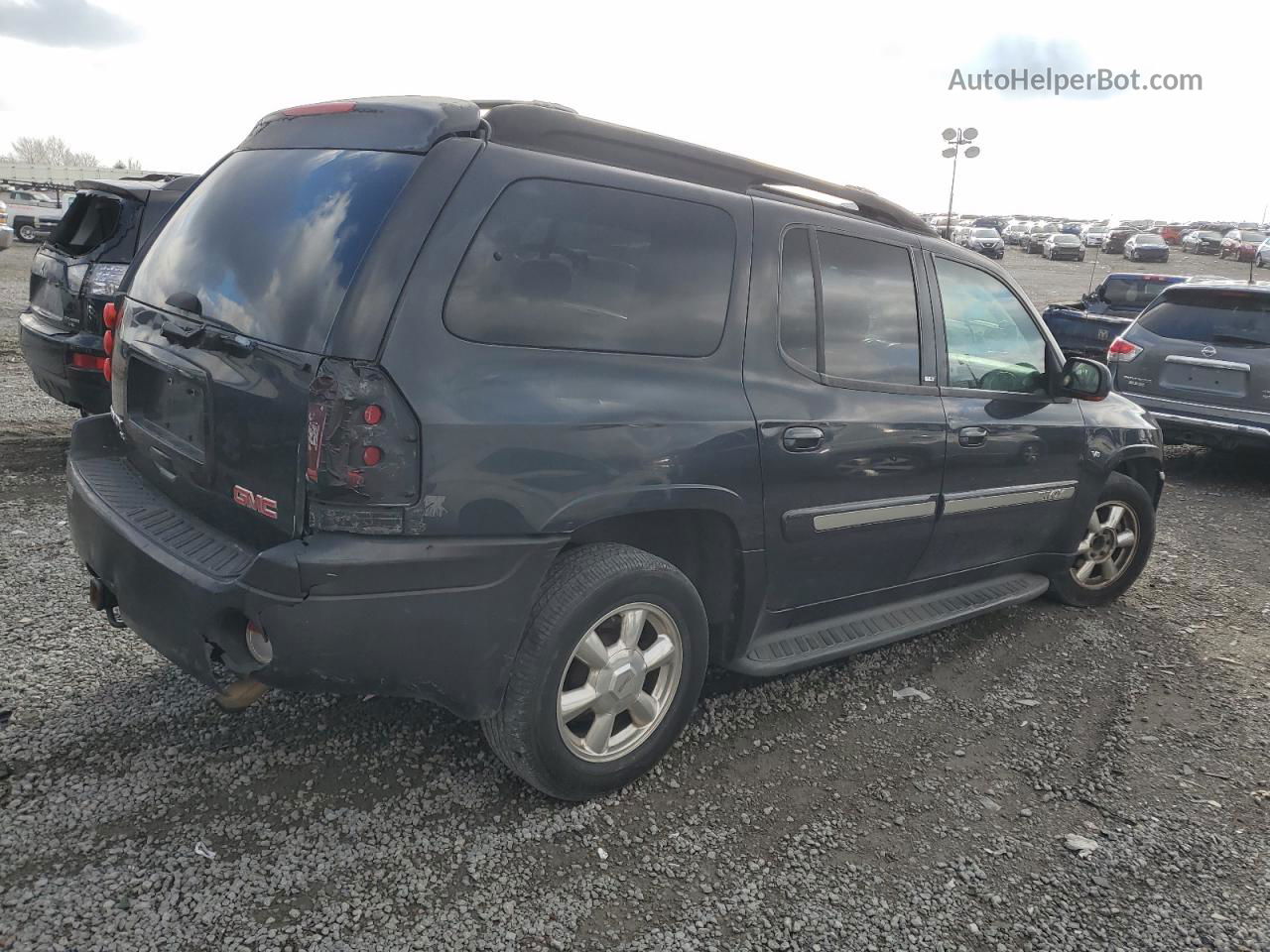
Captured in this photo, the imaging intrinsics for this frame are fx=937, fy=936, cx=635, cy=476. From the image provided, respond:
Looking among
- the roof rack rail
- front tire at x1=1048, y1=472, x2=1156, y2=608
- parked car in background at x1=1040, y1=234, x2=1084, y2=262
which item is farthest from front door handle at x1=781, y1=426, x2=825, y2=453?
parked car in background at x1=1040, y1=234, x2=1084, y2=262

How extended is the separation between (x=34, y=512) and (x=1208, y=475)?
8932 millimetres

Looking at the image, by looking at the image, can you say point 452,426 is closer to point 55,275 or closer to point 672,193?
point 672,193

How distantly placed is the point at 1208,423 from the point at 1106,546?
11.3 feet

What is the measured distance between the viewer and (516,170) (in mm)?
2516

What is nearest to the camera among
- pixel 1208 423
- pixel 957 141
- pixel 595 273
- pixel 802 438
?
pixel 595 273

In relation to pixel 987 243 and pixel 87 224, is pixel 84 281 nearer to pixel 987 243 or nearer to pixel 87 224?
pixel 87 224

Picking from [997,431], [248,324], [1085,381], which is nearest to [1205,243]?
[1085,381]

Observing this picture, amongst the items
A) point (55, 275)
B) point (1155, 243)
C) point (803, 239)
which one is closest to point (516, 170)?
point (803, 239)

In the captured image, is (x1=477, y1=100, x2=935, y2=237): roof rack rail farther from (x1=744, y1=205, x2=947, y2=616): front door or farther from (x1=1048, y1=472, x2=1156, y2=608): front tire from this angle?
(x1=1048, y1=472, x2=1156, y2=608): front tire

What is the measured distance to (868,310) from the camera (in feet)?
11.3

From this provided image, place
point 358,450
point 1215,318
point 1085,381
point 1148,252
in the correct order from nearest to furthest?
Answer: point 358,450, point 1085,381, point 1215,318, point 1148,252

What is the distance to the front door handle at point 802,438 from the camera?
3.06m

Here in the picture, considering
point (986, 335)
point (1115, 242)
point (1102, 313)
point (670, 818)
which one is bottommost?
point (670, 818)

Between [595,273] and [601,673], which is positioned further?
[601,673]
